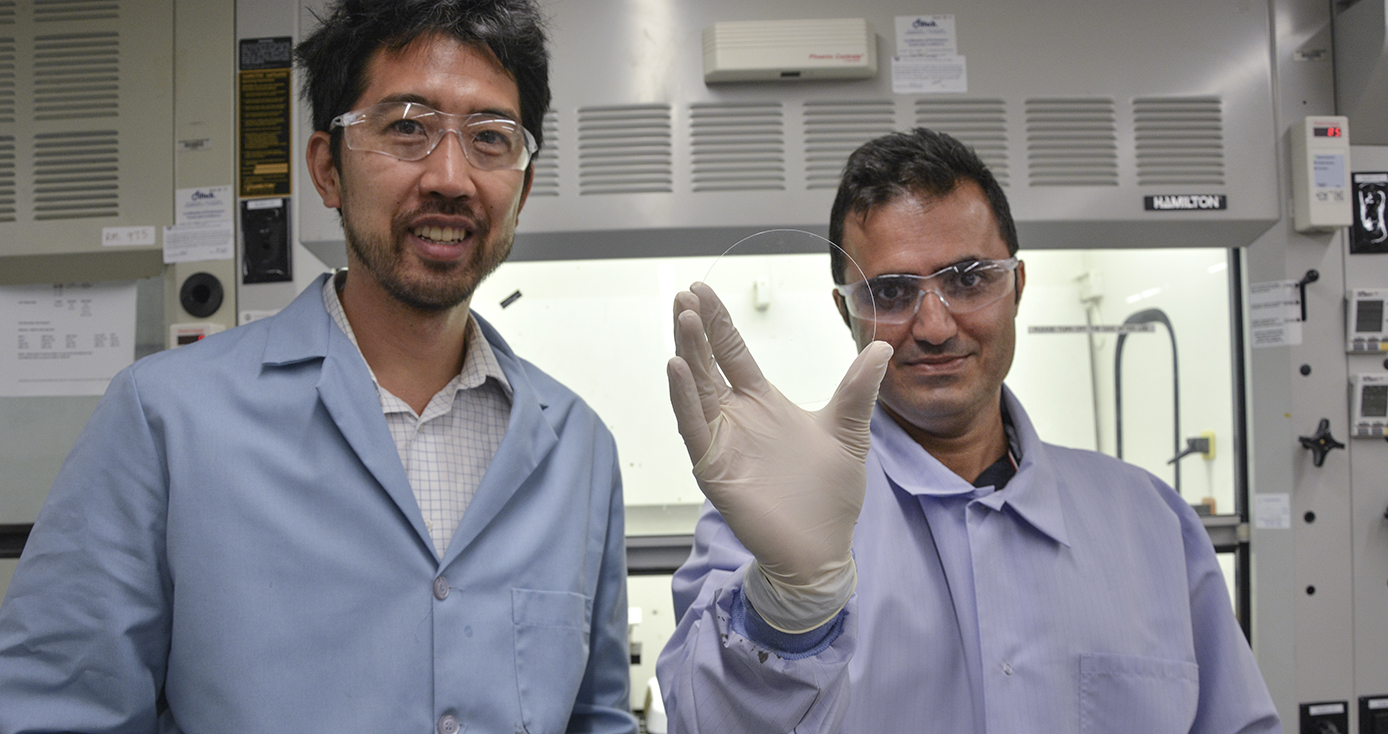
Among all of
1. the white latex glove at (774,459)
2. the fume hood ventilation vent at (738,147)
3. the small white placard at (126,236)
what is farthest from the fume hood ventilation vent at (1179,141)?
the small white placard at (126,236)

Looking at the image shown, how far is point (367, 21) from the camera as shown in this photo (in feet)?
4.32

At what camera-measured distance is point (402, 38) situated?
1.30 m

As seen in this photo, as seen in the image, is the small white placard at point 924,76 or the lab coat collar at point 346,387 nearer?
the lab coat collar at point 346,387

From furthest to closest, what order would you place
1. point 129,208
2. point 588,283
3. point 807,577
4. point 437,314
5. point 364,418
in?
point 588,283
point 129,208
point 437,314
point 364,418
point 807,577

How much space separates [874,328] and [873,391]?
0.27 m

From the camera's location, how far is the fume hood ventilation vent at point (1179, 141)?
2.13 m

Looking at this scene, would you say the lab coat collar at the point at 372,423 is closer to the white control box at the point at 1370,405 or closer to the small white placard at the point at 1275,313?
the small white placard at the point at 1275,313

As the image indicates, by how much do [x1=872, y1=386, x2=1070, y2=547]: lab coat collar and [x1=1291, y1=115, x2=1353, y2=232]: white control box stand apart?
138 centimetres

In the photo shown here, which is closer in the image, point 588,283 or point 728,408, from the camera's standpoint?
point 728,408

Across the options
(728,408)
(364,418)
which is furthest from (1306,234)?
(364,418)

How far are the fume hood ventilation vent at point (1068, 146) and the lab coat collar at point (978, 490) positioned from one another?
102 centimetres

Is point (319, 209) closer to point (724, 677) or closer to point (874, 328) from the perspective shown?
point (874, 328)

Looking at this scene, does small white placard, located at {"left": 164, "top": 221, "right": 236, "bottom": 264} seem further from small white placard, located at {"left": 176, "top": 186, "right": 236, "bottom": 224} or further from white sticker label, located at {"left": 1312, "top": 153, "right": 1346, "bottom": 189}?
white sticker label, located at {"left": 1312, "top": 153, "right": 1346, "bottom": 189}

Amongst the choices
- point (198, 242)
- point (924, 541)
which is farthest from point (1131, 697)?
point (198, 242)
